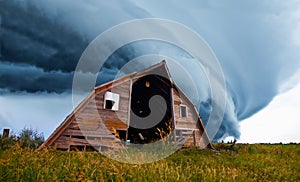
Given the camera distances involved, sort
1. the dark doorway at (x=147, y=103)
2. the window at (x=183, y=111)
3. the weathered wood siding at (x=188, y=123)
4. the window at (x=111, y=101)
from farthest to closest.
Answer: the dark doorway at (x=147, y=103)
the window at (x=183, y=111)
the weathered wood siding at (x=188, y=123)
the window at (x=111, y=101)

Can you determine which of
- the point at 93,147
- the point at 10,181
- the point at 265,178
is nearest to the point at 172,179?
the point at 10,181

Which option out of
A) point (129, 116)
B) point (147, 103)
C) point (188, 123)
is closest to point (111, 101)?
point (129, 116)

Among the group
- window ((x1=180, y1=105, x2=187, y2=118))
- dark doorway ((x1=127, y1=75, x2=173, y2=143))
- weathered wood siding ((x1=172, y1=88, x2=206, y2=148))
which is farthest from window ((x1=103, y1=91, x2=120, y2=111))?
window ((x1=180, y1=105, x2=187, y2=118))

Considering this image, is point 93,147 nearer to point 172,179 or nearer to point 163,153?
point 163,153

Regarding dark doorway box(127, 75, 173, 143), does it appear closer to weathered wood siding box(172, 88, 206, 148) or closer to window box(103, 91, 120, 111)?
weathered wood siding box(172, 88, 206, 148)

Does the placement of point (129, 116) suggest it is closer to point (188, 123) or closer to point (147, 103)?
point (147, 103)

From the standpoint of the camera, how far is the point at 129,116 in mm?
17469

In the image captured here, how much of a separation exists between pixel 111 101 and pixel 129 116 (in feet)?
5.59

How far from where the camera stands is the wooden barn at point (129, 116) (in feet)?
49.5

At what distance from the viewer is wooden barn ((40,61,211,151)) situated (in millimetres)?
15086

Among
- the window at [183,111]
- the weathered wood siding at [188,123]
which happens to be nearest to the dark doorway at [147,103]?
the weathered wood siding at [188,123]

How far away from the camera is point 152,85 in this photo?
21.6 m

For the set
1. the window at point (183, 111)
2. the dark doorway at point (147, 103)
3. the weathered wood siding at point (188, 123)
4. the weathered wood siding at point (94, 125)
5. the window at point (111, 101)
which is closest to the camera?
the weathered wood siding at point (94, 125)

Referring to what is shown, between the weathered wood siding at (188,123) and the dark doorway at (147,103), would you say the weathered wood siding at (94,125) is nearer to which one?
the dark doorway at (147,103)
